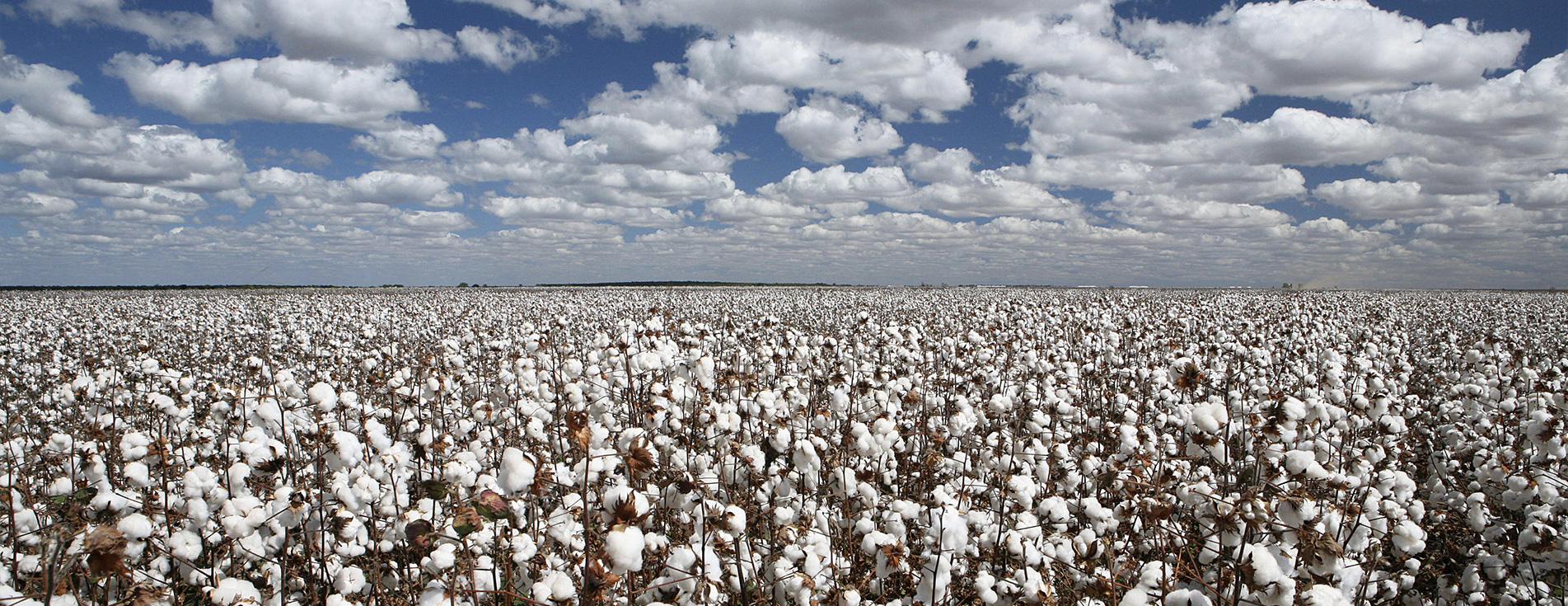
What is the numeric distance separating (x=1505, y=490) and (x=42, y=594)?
30.1 ft

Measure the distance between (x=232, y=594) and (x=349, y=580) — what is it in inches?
20.4

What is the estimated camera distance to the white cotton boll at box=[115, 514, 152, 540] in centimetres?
341

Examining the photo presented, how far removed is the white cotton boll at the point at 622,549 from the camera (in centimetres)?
252

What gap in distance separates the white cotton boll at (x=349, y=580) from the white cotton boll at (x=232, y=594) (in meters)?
0.37

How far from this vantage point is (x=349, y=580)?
12.2 ft

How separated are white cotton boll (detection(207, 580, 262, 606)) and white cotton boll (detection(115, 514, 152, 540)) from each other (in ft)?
1.46

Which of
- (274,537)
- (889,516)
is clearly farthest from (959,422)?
(274,537)

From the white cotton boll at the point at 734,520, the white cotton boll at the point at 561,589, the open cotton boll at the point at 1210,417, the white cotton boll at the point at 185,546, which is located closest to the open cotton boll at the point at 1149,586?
the open cotton boll at the point at 1210,417

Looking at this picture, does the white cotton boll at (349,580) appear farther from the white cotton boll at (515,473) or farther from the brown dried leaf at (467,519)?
the white cotton boll at (515,473)

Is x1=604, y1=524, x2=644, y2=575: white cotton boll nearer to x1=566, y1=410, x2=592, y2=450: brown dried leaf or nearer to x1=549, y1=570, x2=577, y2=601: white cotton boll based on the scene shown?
x1=566, y1=410, x2=592, y2=450: brown dried leaf

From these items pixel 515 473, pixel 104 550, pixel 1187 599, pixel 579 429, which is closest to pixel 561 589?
pixel 515 473

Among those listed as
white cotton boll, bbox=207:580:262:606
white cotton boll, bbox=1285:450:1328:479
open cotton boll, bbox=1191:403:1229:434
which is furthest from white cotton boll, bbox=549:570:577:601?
white cotton boll, bbox=1285:450:1328:479

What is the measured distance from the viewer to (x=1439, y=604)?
4910 millimetres

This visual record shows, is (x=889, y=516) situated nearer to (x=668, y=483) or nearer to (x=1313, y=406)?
(x=668, y=483)
